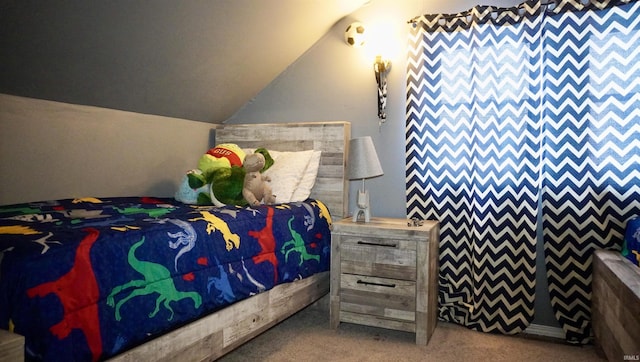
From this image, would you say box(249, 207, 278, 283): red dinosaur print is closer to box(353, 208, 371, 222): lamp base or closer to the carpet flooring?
the carpet flooring

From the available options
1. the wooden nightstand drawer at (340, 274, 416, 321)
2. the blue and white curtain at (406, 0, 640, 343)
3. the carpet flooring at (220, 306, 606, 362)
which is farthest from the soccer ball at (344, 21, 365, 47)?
the carpet flooring at (220, 306, 606, 362)

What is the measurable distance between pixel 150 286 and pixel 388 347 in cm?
129

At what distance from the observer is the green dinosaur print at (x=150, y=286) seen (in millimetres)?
1310

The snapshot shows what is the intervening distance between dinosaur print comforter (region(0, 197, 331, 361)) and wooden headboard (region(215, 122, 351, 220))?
2.04 feet

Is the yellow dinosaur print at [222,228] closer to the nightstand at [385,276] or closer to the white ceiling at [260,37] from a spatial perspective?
the nightstand at [385,276]

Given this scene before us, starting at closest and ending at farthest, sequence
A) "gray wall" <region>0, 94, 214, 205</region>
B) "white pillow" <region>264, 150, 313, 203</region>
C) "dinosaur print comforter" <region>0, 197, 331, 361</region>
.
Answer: "dinosaur print comforter" <region>0, 197, 331, 361</region>
"gray wall" <region>0, 94, 214, 205</region>
"white pillow" <region>264, 150, 313, 203</region>

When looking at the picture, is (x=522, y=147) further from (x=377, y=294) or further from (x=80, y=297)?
(x=80, y=297)

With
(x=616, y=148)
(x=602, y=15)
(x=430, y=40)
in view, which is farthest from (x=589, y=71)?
(x=430, y=40)

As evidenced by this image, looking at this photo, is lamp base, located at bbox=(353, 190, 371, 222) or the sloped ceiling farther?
lamp base, located at bbox=(353, 190, 371, 222)

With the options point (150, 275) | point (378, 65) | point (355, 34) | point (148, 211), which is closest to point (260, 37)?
point (355, 34)

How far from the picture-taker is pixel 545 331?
7.93 ft

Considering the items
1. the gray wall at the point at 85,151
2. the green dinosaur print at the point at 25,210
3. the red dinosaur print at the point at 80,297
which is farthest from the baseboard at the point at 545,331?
the green dinosaur print at the point at 25,210

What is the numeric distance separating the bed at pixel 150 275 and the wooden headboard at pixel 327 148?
0.27 meters

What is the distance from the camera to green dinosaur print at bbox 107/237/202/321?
4.30ft
